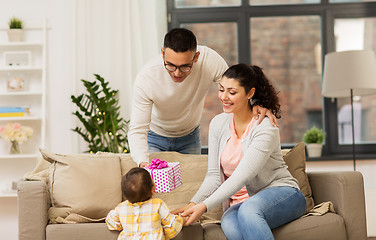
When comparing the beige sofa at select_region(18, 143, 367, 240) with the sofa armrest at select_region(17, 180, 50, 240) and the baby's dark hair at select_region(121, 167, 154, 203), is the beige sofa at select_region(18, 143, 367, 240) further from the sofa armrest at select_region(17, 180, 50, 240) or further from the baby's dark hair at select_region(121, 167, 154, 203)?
the baby's dark hair at select_region(121, 167, 154, 203)

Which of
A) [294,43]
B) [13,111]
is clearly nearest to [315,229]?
[294,43]

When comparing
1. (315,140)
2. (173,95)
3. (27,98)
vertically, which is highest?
(27,98)

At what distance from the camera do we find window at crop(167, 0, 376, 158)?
4.57 meters

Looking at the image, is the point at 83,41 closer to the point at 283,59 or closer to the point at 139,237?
the point at 283,59

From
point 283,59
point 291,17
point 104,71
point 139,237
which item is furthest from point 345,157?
point 139,237

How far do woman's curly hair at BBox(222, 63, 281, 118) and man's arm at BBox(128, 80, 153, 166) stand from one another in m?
0.53

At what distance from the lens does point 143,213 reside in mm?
2068

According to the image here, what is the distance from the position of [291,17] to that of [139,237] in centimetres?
322

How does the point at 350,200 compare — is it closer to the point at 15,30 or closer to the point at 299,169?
the point at 299,169

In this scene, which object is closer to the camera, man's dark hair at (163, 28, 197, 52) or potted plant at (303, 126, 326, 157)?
man's dark hair at (163, 28, 197, 52)

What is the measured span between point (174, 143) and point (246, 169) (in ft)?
2.88

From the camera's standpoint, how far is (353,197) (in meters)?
2.44

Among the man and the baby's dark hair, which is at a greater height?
the man

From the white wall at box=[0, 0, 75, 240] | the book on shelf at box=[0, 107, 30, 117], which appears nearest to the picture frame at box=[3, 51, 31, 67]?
the white wall at box=[0, 0, 75, 240]
